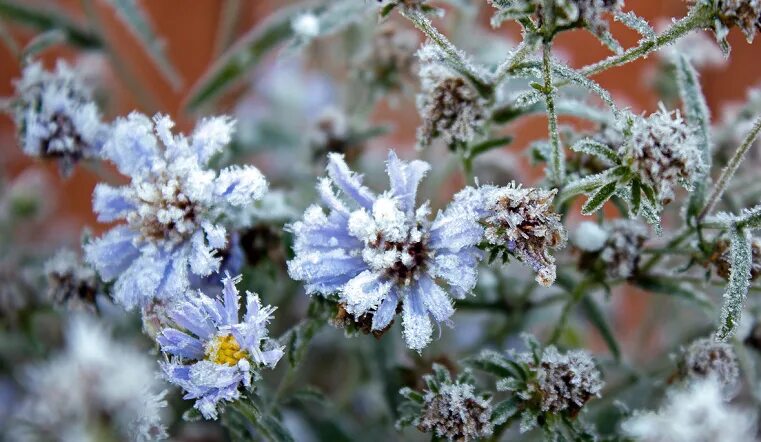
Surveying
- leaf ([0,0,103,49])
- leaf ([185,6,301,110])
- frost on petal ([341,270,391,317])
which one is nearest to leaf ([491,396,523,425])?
frost on petal ([341,270,391,317])

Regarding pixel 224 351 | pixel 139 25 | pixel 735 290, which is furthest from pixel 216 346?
pixel 139 25

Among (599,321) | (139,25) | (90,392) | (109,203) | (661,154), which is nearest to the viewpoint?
(90,392)

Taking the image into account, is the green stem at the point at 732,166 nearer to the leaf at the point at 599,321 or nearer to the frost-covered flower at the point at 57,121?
the leaf at the point at 599,321

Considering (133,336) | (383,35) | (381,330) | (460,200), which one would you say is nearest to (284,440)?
(381,330)

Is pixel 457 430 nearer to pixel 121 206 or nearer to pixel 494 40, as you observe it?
pixel 121 206

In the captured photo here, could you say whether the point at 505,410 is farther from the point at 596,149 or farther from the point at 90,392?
the point at 90,392

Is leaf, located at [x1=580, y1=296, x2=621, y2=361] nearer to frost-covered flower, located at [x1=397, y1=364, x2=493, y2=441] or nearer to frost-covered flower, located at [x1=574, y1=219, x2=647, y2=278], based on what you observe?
frost-covered flower, located at [x1=574, y1=219, x2=647, y2=278]
